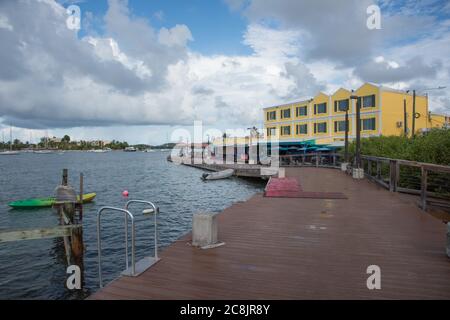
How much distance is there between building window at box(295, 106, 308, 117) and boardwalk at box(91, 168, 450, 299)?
39621mm

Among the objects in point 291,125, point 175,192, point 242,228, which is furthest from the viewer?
point 291,125

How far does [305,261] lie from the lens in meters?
5.79

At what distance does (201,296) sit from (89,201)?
78.5 feet

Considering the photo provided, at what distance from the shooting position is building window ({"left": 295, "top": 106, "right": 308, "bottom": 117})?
47.8 metres

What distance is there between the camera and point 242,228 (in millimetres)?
8203

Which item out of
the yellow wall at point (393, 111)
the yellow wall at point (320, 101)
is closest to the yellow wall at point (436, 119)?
the yellow wall at point (393, 111)

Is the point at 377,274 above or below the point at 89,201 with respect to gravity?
above

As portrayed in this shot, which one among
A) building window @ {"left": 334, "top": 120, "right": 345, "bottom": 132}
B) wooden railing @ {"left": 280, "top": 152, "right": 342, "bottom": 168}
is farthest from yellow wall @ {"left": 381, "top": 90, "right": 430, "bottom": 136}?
wooden railing @ {"left": 280, "top": 152, "right": 342, "bottom": 168}

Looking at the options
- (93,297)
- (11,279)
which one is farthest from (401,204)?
(11,279)

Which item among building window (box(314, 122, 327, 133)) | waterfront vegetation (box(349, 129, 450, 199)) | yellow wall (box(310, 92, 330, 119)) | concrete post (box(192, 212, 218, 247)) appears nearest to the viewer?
concrete post (box(192, 212, 218, 247))

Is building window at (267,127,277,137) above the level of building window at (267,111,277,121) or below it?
below

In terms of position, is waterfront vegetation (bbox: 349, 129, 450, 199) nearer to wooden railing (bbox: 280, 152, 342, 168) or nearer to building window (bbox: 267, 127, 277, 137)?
wooden railing (bbox: 280, 152, 342, 168)

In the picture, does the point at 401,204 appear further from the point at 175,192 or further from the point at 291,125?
the point at 291,125

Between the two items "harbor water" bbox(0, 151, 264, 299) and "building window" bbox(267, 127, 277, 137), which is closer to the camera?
"harbor water" bbox(0, 151, 264, 299)
